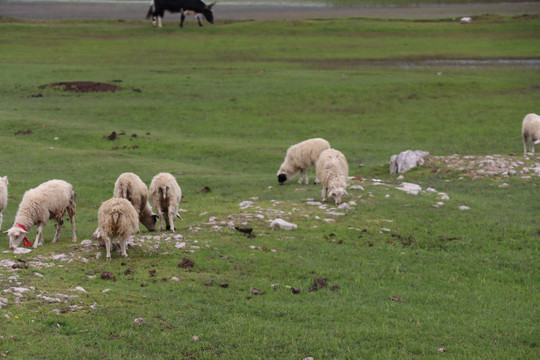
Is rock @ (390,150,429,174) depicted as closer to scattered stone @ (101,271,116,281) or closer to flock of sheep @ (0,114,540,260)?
flock of sheep @ (0,114,540,260)

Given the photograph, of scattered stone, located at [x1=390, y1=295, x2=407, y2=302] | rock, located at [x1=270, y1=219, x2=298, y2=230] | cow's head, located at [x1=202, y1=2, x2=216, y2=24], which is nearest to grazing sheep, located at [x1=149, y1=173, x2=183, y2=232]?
rock, located at [x1=270, y1=219, x2=298, y2=230]

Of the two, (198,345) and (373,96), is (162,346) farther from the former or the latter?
(373,96)

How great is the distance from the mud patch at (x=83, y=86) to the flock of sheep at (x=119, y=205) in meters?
25.1

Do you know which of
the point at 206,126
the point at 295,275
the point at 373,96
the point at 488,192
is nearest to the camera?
the point at 295,275

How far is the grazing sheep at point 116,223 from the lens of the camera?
38.3ft

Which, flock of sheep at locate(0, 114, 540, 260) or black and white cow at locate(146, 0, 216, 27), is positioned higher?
black and white cow at locate(146, 0, 216, 27)

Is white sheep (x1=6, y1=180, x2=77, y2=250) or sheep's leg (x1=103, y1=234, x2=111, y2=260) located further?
white sheep (x1=6, y1=180, x2=77, y2=250)

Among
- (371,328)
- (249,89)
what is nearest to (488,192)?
(371,328)

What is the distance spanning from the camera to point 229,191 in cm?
2036

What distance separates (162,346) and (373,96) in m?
31.3

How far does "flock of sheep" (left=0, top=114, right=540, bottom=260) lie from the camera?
467 inches

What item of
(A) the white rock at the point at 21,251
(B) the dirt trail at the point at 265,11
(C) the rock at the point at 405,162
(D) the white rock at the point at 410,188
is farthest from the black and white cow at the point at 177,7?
(A) the white rock at the point at 21,251

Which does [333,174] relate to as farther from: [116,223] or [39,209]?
[39,209]

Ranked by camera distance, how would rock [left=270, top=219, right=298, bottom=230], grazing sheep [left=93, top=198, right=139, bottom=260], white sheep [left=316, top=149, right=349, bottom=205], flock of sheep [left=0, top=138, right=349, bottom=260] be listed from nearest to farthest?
grazing sheep [left=93, top=198, right=139, bottom=260], flock of sheep [left=0, top=138, right=349, bottom=260], rock [left=270, top=219, right=298, bottom=230], white sheep [left=316, top=149, right=349, bottom=205]
